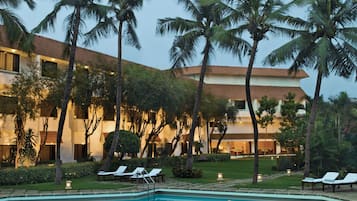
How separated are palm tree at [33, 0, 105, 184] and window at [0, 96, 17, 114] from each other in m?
5.57

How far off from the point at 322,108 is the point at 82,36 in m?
22.0

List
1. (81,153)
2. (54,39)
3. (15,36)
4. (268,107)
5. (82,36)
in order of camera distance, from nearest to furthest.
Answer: (15,36), (82,36), (54,39), (81,153), (268,107)

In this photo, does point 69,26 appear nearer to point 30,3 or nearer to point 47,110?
point 30,3

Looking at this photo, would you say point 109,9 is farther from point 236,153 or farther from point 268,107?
point 236,153

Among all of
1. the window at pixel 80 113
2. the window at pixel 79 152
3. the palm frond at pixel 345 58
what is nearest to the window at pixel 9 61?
the window at pixel 80 113

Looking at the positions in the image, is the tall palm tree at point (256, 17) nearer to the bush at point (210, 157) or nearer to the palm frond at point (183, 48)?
the palm frond at point (183, 48)

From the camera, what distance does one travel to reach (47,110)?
28.7 metres

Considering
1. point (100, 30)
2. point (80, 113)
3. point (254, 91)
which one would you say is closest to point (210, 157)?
point (80, 113)

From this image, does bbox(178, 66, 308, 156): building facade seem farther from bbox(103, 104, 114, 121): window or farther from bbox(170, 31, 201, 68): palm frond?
bbox(170, 31, 201, 68): palm frond

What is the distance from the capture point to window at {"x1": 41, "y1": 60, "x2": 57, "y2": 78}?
27283mm

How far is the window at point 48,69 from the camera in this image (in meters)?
27.3

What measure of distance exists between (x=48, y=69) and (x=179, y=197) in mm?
13166

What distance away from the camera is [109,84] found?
2848cm

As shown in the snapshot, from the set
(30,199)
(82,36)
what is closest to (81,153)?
(82,36)
